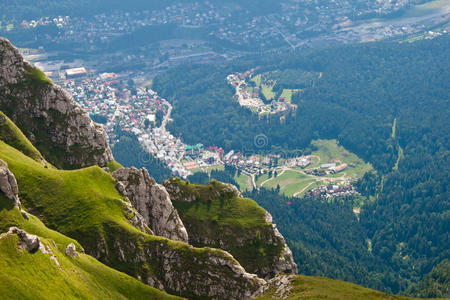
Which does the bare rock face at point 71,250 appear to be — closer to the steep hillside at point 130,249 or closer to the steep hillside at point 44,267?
the steep hillside at point 44,267

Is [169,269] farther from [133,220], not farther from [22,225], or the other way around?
[22,225]

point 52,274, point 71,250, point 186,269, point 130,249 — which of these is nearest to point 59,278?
point 52,274

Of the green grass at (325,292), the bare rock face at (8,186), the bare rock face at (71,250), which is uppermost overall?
the bare rock face at (8,186)

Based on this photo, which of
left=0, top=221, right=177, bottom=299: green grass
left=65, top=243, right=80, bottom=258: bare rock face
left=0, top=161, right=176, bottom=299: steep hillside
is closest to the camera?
left=0, top=221, right=177, bottom=299: green grass

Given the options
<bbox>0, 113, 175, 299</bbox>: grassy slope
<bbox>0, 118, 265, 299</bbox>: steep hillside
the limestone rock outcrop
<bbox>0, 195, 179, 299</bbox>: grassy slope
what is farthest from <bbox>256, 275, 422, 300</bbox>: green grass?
<bbox>0, 195, 179, 299</bbox>: grassy slope

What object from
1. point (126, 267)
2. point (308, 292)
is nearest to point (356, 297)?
point (308, 292)

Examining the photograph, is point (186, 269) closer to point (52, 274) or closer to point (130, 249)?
point (130, 249)

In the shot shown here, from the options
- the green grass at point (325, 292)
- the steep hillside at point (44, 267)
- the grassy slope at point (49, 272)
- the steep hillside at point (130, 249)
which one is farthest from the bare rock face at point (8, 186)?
the green grass at point (325, 292)

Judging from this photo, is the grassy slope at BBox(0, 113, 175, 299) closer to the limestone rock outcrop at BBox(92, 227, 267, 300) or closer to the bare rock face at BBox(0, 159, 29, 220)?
the bare rock face at BBox(0, 159, 29, 220)
